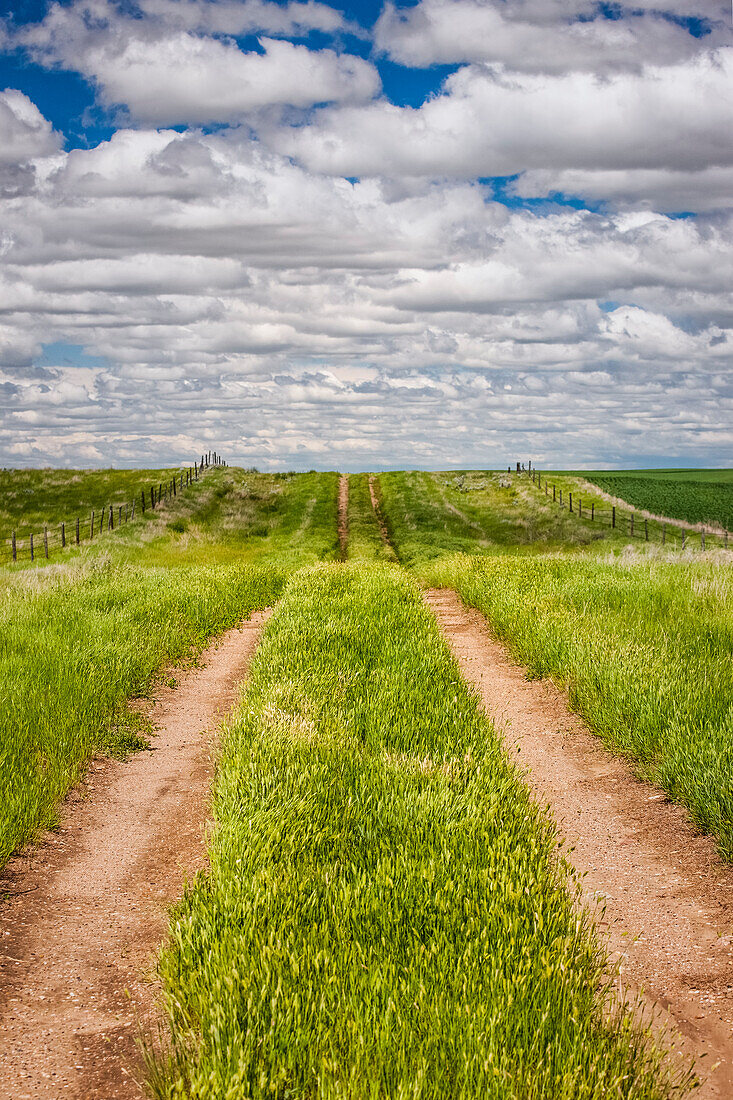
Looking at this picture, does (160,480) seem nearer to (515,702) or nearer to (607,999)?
(515,702)

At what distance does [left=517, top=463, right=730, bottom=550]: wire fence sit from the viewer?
43.4 m

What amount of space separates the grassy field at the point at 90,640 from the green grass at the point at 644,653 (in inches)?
225

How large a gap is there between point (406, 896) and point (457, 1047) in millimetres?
1308

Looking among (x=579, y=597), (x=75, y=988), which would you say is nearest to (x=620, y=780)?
(x=75, y=988)

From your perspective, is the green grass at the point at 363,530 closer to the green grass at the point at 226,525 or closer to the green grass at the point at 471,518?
the green grass at the point at 471,518

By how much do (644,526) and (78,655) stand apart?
41.9 m

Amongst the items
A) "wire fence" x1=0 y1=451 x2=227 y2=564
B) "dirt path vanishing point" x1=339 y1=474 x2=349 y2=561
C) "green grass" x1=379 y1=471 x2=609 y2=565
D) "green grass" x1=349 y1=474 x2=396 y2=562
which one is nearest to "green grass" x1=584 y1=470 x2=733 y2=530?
"green grass" x1=379 y1=471 x2=609 y2=565

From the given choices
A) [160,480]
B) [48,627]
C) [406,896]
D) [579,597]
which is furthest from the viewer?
[160,480]

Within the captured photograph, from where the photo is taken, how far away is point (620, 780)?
8273 mm

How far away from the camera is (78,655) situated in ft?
37.7

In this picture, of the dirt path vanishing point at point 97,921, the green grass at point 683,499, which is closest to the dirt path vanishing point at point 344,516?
the green grass at point 683,499

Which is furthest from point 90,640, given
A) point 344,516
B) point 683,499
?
point 683,499

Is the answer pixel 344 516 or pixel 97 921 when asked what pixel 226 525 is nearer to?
pixel 344 516

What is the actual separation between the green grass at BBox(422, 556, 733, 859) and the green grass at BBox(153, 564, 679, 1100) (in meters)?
1.77
